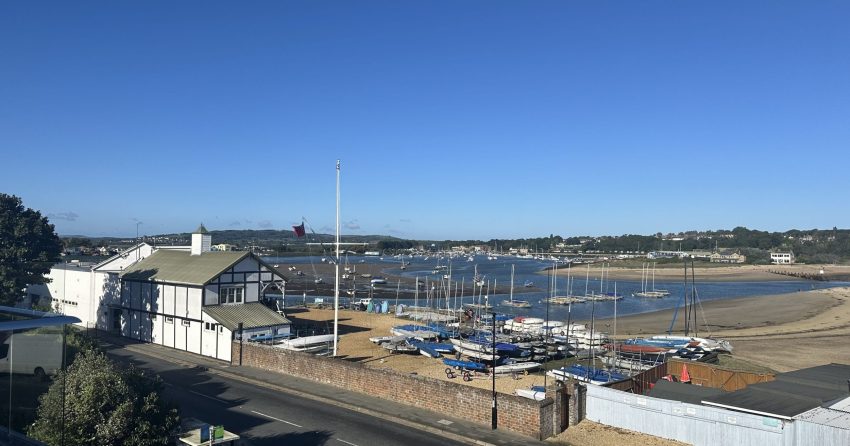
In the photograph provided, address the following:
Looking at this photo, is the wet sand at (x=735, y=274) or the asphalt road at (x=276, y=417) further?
the wet sand at (x=735, y=274)

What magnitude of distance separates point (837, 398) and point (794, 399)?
195cm

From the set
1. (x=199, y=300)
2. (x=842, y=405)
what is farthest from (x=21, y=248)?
(x=842, y=405)

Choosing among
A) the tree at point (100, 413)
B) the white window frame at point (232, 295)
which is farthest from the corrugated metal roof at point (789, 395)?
the white window frame at point (232, 295)

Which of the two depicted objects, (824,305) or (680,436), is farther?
(824,305)

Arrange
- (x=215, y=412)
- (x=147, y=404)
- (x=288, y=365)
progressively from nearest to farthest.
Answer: (x=147, y=404) < (x=215, y=412) < (x=288, y=365)

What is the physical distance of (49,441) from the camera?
15.2 m

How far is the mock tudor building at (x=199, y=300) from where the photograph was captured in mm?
40156

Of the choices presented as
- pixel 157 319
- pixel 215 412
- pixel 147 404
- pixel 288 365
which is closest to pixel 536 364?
pixel 288 365

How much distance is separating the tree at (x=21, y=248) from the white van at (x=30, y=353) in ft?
135

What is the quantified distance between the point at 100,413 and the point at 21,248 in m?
41.8

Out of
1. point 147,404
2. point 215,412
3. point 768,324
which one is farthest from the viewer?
point 768,324

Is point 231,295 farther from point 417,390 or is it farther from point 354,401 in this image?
point 417,390

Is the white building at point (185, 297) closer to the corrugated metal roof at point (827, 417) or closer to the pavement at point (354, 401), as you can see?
the pavement at point (354, 401)

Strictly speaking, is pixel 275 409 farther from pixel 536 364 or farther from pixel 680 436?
pixel 536 364
